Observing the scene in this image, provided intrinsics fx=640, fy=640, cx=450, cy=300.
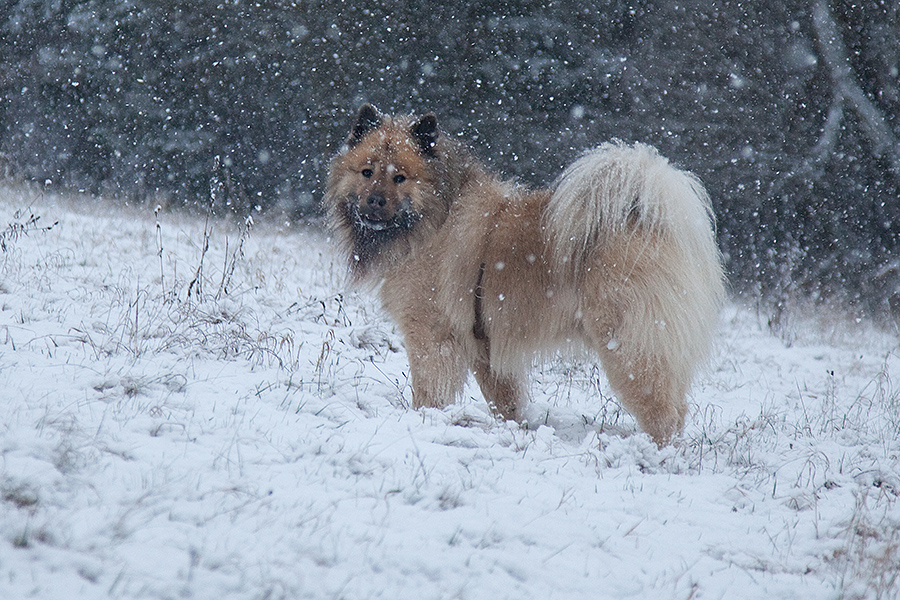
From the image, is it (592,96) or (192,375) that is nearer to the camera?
(192,375)

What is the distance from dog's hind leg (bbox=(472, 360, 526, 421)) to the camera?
4363 millimetres

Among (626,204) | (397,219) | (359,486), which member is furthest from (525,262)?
(359,486)

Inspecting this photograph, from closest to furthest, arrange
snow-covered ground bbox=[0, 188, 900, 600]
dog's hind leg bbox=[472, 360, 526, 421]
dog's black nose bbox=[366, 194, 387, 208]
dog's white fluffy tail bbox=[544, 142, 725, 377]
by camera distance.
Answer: snow-covered ground bbox=[0, 188, 900, 600], dog's white fluffy tail bbox=[544, 142, 725, 377], dog's black nose bbox=[366, 194, 387, 208], dog's hind leg bbox=[472, 360, 526, 421]

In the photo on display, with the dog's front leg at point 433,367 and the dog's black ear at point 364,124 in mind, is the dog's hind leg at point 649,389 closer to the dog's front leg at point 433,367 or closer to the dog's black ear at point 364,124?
the dog's front leg at point 433,367

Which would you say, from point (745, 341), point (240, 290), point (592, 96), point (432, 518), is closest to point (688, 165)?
point (592, 96)

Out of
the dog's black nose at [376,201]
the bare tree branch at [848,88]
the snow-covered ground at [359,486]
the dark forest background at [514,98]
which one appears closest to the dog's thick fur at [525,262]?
the dog's black nose at [376,201]

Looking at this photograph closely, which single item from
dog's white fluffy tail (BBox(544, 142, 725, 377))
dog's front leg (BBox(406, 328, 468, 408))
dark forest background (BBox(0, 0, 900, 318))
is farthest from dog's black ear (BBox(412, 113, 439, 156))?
dark forest background (BBox(0, 0, 900, 318))

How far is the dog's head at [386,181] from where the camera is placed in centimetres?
429

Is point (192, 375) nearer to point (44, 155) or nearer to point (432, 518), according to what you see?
point (432, 518)

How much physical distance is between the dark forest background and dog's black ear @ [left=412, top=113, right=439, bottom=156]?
619 cm

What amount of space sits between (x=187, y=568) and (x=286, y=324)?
396 cm

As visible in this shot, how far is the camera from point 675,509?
8.84 ft

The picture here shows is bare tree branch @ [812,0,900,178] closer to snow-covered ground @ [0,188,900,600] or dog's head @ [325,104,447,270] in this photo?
snow-covered ground @ [0,188,900,600]

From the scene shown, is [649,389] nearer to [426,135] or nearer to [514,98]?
[426,135]
